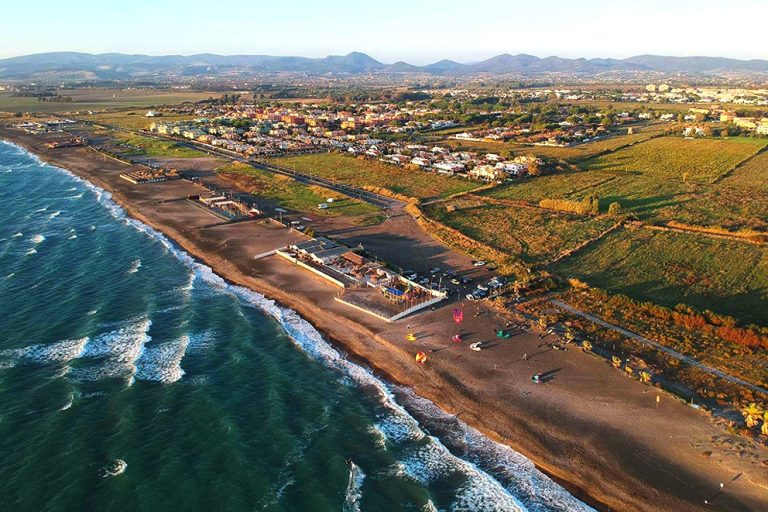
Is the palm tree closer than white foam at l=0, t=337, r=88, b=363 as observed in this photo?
Yes

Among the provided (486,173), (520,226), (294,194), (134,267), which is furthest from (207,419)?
(486,173)

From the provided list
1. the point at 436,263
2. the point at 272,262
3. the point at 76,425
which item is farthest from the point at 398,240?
the point at 76,425

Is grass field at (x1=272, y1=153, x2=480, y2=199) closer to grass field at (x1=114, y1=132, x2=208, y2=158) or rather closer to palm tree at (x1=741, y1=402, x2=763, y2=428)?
grass field at (x1=114, y1=132, x2=208, y2=158)

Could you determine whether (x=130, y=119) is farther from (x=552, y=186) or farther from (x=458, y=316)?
(x=458, y=316)

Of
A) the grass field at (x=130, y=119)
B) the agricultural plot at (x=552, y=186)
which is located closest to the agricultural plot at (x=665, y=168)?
the agricultural plot at (x=552, y=186)

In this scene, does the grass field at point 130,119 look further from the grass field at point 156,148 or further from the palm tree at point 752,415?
the palm tree at point 752,415

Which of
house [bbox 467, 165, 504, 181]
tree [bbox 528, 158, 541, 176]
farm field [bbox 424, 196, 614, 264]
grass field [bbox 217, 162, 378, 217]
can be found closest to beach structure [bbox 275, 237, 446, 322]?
grass field [bbox 217, 162, 378, 217]

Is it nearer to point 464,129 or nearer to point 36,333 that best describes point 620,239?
point 36,333
